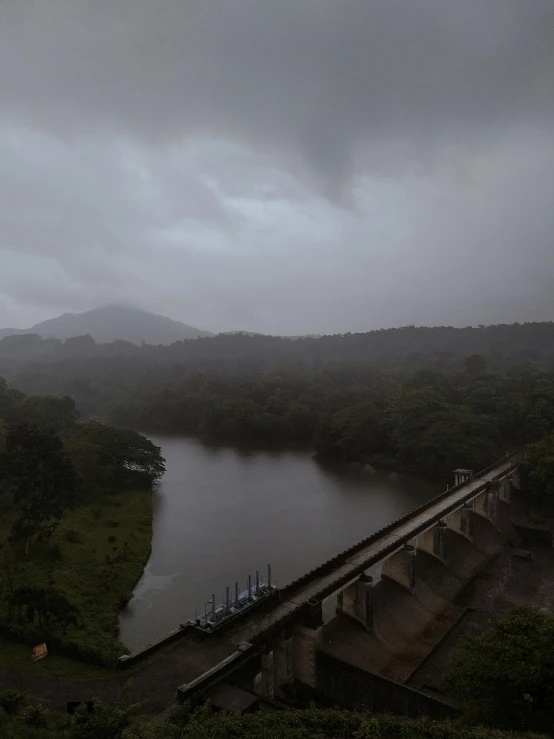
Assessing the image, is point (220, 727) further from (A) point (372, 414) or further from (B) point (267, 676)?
(A) point (372, 414)

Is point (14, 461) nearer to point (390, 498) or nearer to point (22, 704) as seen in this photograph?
point (22, 704)

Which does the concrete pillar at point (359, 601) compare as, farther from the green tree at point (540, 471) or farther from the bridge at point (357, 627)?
the green tree at point (540, 471)

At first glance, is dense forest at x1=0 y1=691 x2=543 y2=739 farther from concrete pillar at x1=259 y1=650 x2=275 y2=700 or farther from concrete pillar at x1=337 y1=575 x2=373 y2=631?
concrete pillar at x1=337 y1=575 x2=373 y2=631

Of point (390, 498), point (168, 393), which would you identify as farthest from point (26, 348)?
point (390, 498)

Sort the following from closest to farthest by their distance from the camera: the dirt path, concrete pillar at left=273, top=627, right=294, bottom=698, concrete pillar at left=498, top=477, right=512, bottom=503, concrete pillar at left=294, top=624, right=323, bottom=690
A: the dirt path
concrete pillar at left=273, top=627, right=294, bottom=698
concrete pillar at left=294, top=624, right=323, bottom=690
concrete pillar at left=498, top=477, right=512, bottom=503

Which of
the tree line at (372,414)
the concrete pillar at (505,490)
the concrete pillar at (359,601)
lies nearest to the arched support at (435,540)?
the concrete pillar at (359,601)

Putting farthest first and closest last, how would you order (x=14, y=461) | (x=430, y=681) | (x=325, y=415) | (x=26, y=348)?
(x=26, y=348) → (x=325, y=415) → (x=14, y=461) → (x=430, y=681)

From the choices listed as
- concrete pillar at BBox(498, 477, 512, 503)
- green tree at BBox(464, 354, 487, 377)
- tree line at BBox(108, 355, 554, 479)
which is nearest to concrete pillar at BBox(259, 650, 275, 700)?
concrete pillar at BBox(498, 477, 512, 503)
